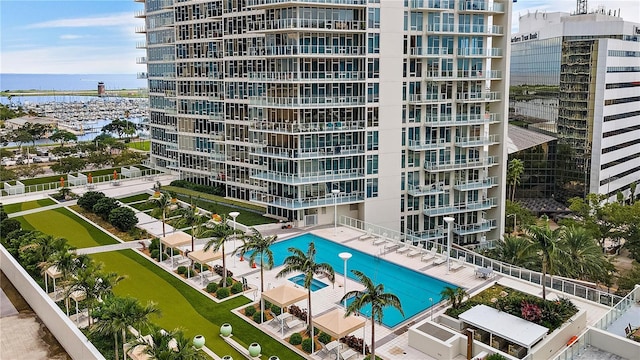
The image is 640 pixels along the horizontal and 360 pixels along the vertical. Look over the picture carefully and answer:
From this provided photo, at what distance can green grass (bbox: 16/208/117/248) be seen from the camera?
40719mm

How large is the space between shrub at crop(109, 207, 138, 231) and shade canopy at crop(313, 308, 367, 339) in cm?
2392

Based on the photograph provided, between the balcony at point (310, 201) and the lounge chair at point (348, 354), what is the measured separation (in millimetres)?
19128

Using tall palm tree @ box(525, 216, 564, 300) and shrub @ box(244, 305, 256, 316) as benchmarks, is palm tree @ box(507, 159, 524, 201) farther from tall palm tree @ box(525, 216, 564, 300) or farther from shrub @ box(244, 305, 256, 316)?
shrub @ box(244, 305, 256, 316)

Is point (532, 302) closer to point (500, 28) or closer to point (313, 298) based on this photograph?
point (313, 298)

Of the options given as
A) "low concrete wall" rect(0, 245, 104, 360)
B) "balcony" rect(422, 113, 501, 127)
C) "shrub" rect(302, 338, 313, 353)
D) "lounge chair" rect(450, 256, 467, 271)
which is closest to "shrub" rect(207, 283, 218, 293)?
"low concrete wall" rect(0, 245, 104, 360)

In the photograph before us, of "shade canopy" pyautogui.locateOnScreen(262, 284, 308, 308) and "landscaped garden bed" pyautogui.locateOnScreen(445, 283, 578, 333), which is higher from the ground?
"shade canopy" pyautogui.locateOnScreen(262, 284, 308, 308)

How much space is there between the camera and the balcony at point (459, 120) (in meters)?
48.3

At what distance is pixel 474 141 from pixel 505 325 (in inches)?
1103

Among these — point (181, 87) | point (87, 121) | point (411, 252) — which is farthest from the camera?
point (87, 121)

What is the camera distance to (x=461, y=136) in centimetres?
5012

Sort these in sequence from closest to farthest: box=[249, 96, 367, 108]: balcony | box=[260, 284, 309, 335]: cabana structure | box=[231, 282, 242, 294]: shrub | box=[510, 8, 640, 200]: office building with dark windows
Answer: box=[260, 284, 309, 335]: cabana structure < box=[231, 282, 242, 294]: shrub < box=[249, 96, 367, 108]: balcony < box=[510, 8, 640, 200]: office building with dark windows

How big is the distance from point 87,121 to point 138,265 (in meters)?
142

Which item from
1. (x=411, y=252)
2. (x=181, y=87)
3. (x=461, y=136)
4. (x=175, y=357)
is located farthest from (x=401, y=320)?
(x=181, y=87)

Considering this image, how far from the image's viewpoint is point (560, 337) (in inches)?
979
